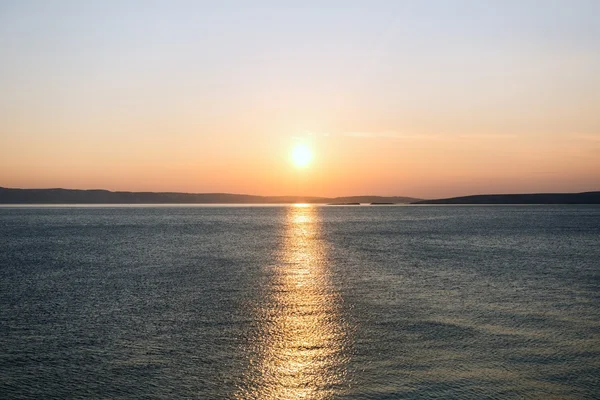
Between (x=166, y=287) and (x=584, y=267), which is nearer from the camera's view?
(x=166, y=287)

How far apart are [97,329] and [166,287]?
10470 millimetres

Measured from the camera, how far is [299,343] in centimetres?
1938

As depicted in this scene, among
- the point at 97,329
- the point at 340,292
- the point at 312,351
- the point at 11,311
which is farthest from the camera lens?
the point at 340,292

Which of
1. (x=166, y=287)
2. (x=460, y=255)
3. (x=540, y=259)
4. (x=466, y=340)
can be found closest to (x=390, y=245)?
(x=460, y=255)

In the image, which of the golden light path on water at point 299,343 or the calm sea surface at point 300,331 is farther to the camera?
the calm sea surface at point 300,331

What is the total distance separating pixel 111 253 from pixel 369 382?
4401 centimetres

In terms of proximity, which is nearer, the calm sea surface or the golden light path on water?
the golden light path on water

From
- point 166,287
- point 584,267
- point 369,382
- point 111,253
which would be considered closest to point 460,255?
point 584,267

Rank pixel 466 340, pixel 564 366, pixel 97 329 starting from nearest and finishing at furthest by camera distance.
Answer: pixel 564 366 < pixel 466 340 < pixel 97 329

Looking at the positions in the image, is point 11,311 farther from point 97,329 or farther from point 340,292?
point 340,292

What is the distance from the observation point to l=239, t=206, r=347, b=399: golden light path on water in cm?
1495

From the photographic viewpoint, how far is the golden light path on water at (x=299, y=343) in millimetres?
14945

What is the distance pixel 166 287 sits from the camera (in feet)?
105

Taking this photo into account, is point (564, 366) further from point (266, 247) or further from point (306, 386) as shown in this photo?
point (266, 247)
